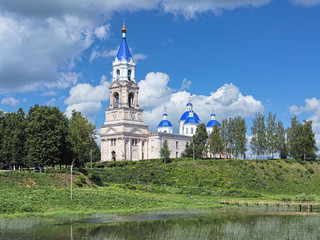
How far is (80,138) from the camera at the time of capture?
63.3 meters

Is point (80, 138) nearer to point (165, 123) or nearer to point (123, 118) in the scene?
point (123, 118)

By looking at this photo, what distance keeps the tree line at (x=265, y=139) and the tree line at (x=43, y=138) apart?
2724cm

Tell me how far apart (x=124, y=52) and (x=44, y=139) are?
4747cm

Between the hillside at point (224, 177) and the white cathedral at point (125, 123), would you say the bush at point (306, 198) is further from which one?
the white cathedral at point (125, 123)

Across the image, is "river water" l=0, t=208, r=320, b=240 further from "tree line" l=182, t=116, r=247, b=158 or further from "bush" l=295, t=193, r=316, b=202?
"tree line" l=182, t=116, r=247, b=158

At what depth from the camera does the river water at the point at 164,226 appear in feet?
83.2

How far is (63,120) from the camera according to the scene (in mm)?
59062

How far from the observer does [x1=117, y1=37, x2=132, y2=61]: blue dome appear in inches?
3807

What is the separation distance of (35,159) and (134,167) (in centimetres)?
2434

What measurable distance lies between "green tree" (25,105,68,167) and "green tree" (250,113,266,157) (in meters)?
37.0

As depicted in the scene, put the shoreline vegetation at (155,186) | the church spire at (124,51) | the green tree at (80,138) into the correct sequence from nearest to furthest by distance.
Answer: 1. the shoreline vegetation at (155,186)
2. the green tree at (80,138)
3. the church spire at (124,51)

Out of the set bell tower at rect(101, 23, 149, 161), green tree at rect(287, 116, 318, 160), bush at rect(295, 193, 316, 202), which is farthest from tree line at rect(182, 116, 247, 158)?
bush at rect(295, 193, 316, 202)

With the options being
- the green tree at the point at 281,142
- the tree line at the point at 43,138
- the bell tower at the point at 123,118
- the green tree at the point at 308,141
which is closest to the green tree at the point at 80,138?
the tree line at the point at 43,138

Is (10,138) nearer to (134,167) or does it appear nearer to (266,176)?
(134,167)
